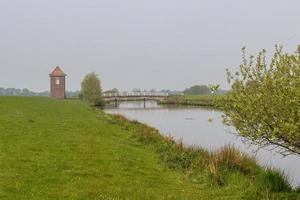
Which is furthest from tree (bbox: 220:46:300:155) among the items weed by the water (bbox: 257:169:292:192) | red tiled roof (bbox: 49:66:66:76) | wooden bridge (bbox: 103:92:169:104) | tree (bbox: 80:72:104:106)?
→ red tiled roof (bbox: 49:66:66:76)

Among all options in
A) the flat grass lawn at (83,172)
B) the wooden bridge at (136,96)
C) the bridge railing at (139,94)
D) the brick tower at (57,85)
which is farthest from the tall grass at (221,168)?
the brick tower at (57,85)

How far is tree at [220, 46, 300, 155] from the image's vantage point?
10352 mm

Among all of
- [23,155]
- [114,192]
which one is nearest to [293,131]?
[114,192]

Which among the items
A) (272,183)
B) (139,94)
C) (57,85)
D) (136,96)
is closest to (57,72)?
(57,85)

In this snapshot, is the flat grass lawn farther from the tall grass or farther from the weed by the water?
the weed by the water

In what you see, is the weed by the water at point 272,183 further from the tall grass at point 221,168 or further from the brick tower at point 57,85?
the brick tower at point 57,85

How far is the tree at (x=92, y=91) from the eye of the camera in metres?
111

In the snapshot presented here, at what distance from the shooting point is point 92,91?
11212cm

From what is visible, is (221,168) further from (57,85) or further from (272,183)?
(57,85)

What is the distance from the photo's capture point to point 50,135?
986 inches

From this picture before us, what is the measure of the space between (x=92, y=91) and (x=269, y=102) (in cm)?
10280

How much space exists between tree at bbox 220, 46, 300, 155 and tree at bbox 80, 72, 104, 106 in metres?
99.7

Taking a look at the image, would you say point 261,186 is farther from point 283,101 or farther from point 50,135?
point 50,135

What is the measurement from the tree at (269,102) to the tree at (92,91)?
99695mm
